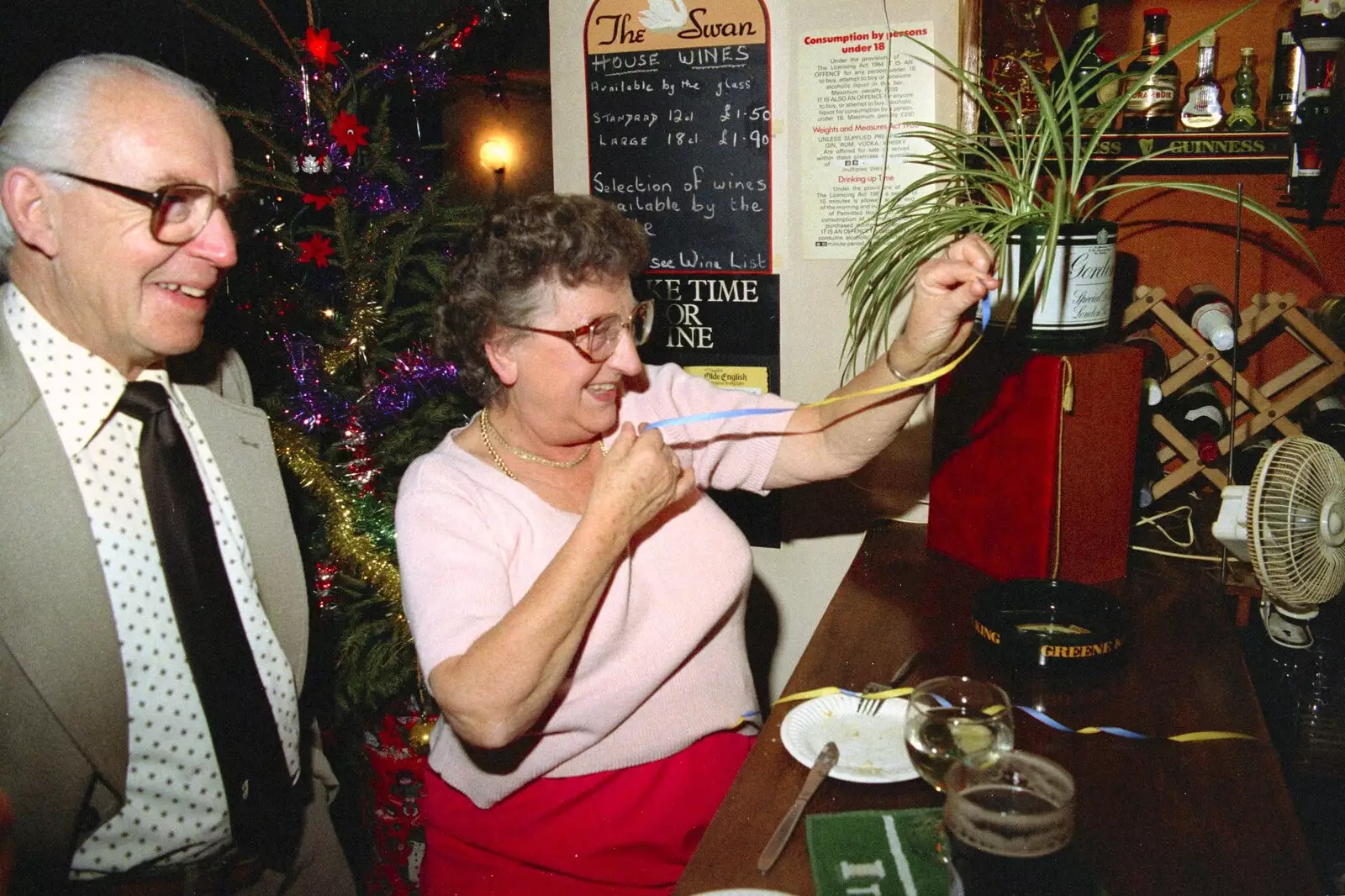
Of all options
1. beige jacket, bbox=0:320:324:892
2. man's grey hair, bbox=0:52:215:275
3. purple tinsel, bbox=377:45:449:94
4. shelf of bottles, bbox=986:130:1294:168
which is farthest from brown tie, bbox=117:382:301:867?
shelf of bottles, bbox=986:130:1294:168

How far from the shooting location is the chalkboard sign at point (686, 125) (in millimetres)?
2463

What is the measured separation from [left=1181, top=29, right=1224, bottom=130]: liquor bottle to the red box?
78 centimetres

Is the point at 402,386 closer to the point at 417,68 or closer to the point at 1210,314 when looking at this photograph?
the point at 417,68

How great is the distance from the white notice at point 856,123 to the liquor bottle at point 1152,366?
68 centimetres

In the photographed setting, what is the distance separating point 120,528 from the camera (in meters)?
1.52

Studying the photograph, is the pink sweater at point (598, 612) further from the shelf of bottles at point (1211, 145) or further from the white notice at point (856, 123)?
the shelf of bottles at point (1211, 145)

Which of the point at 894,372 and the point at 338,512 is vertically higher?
the point at 894,372

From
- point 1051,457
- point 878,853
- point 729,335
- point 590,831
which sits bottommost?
point 590,831

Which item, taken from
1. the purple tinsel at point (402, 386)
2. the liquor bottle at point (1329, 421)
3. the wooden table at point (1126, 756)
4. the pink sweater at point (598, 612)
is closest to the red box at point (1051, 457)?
the wooden table at point (1126, 756)

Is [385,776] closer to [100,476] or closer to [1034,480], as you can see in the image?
[100,476]

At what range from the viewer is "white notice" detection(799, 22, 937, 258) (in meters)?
2.32

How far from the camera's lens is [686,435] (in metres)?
2.02

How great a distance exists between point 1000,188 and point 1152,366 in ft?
1.97

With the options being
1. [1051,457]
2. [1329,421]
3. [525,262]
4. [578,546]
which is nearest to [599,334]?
A: [525,262]
